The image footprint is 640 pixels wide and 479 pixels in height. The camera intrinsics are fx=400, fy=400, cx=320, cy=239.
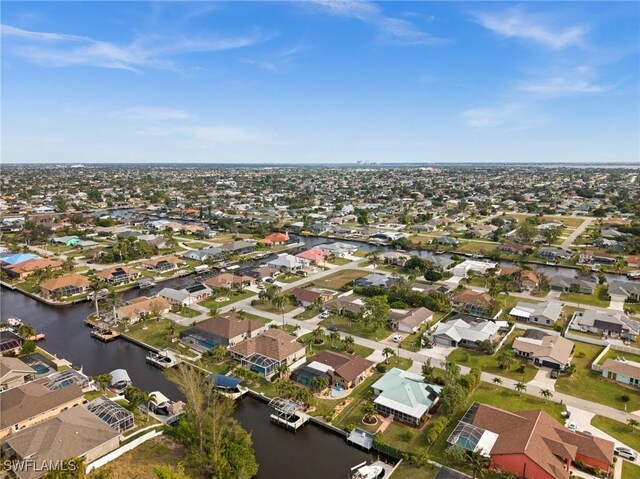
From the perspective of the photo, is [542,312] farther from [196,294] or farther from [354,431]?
[196,294]

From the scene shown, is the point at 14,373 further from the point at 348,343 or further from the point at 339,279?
the point at 339,279

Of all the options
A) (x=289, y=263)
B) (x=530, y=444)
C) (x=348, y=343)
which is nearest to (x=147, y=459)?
(x=348, y=343)

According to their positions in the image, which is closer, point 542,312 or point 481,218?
point 542,312

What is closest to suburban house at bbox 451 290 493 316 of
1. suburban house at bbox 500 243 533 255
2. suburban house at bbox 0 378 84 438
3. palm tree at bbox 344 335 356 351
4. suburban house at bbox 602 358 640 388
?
suburban house at bbox 602 358 640 388

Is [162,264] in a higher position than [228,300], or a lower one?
higher

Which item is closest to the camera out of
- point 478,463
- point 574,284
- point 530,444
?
point 478,463

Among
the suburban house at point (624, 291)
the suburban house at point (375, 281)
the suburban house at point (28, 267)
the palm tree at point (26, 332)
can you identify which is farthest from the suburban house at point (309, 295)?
the suburban house at point (28, 267)

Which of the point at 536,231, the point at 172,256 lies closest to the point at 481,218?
the point at 536,231

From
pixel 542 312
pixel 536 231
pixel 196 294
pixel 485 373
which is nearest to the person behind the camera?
pixel 485 373

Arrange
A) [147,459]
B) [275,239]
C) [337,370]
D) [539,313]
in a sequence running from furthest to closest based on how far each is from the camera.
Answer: [275,239], [539,313], [337,370], [147,459]
